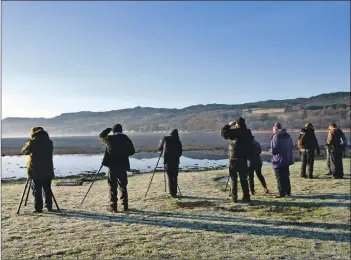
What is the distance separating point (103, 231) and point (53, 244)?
1.35m

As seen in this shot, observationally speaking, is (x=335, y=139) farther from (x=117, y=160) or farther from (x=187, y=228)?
(x=117, y=160)

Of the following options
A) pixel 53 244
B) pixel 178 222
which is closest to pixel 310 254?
pixel 178 222

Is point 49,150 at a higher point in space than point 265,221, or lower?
higher

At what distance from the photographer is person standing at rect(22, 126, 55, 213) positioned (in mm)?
11242

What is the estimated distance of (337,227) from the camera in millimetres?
9539

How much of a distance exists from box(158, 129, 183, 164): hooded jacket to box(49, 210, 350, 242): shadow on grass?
2895 millimetres

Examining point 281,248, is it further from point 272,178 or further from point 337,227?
point 272,178

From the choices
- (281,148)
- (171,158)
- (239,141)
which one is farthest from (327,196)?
(171,158)

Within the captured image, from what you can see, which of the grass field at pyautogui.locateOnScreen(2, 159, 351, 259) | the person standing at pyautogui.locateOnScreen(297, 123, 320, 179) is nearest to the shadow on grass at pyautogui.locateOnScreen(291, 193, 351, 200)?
the grass field at pyautogui.locateOnScreen(2, 159, 351, 259)

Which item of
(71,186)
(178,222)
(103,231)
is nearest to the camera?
(103,231)

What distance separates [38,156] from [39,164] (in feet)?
0.86

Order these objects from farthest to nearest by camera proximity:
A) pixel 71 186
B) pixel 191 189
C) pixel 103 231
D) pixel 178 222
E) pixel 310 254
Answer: pixel 71 186 < pixel 191 189 < pixel 178 222 < pixel 103 231 < pixel 310 254

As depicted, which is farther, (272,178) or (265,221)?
(272,178)

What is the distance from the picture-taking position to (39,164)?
37.0 feet
